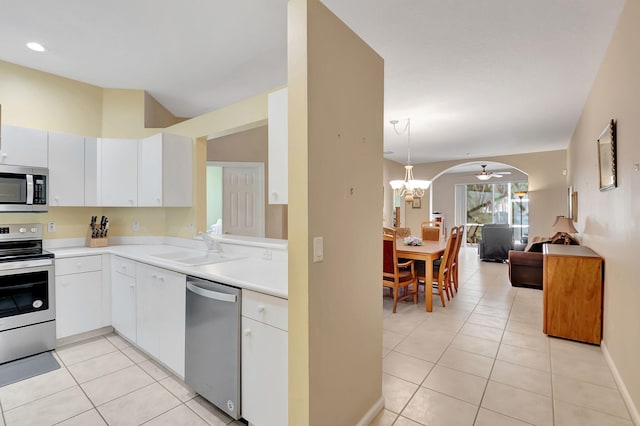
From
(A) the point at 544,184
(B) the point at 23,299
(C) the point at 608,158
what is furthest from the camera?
(A) the point at 544,184

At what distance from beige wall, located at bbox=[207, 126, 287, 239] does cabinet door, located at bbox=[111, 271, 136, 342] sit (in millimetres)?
2355

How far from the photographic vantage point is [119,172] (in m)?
3.41

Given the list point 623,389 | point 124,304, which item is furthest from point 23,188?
point 623,389

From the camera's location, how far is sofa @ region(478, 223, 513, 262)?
7148mm

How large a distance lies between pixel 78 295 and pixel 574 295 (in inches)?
189

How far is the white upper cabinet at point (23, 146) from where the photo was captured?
277 cm

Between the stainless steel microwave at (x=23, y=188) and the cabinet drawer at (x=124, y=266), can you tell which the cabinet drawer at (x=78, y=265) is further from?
the stainless steel microwave at (x=23, y=188)

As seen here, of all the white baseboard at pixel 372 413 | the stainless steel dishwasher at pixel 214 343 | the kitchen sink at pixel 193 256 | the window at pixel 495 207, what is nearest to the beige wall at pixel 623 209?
the white baseboard at pixel 372 413

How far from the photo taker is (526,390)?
2203 millimetres

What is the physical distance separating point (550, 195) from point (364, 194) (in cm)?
682

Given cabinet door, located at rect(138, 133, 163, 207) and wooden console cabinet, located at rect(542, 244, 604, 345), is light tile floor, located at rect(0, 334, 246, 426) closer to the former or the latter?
cabinet door, located at rect(138, 133, 163, 207)

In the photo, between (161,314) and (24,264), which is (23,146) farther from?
(161,314)

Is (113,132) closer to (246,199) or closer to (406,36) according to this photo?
(246,199)

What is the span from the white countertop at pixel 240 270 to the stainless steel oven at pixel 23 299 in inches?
7.9
